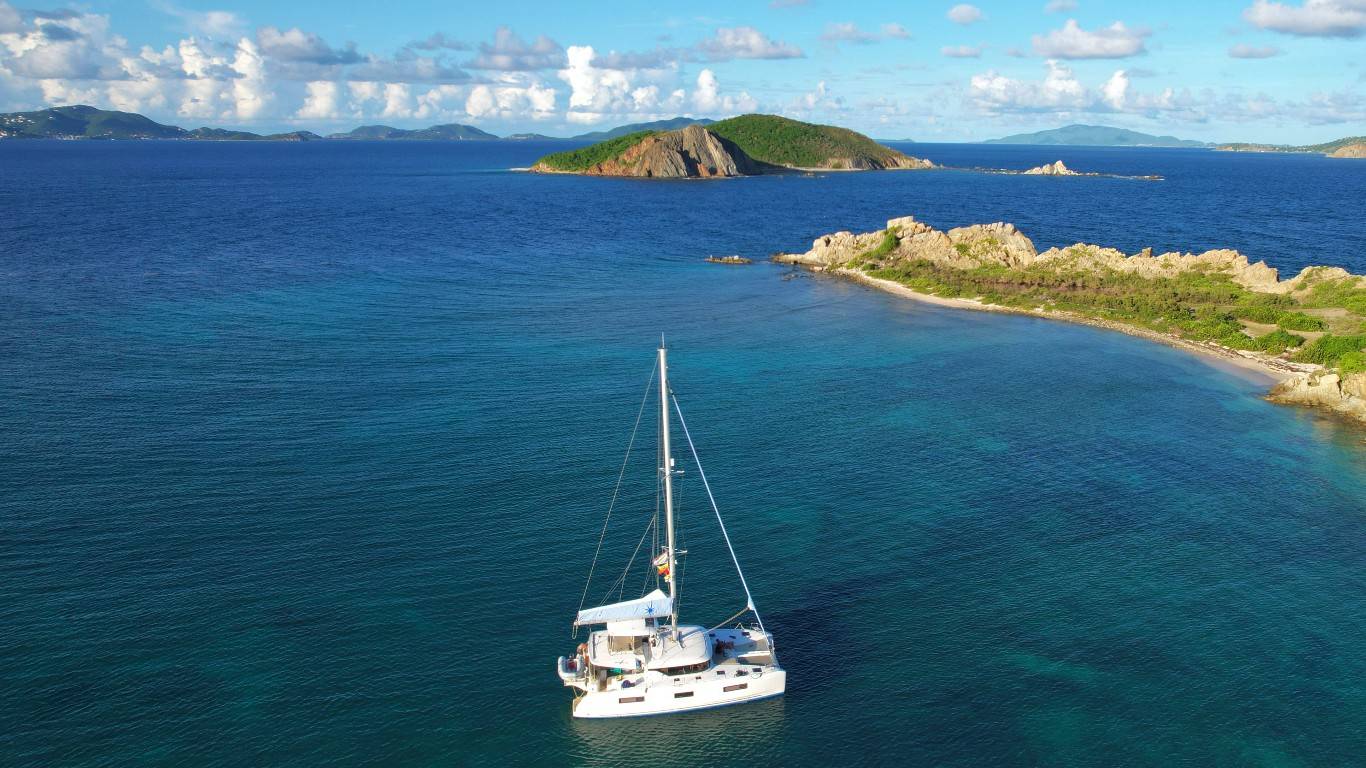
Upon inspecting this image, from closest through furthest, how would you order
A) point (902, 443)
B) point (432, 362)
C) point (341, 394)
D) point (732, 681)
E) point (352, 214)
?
point (732, 681) < point (902, 443) < point (341, 394) < point (432, 362) < point (352, 214)

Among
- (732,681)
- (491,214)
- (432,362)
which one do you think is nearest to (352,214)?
(491,214)

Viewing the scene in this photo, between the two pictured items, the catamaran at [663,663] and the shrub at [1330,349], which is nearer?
the catamaran at [663,663]

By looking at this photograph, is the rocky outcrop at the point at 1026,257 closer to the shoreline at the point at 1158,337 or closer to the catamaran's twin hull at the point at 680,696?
the shoreline at the point at 1158,337

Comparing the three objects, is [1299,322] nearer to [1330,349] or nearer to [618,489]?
[1330,349]

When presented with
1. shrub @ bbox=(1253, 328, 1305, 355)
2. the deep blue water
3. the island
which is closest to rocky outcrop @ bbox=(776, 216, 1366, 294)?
the island

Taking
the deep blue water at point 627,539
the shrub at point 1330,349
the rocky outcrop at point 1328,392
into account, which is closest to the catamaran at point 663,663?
the deep blue water at point 627,539

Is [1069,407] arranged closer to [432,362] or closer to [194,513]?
[432,362]

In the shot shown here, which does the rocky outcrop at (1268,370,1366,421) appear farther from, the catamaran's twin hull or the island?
the catamaran's twin hull
